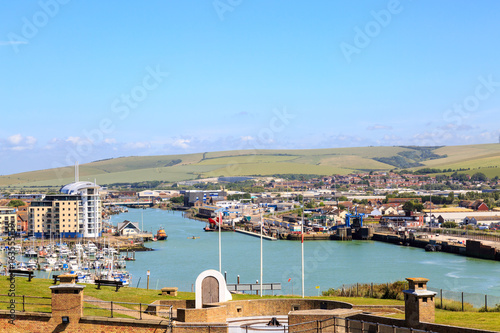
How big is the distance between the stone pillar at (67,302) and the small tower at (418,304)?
16.2ft

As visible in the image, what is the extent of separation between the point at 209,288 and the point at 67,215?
47.7 m

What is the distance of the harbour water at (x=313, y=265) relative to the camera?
30.0m

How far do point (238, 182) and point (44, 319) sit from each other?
167 metres

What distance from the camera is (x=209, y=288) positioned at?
1255 cm

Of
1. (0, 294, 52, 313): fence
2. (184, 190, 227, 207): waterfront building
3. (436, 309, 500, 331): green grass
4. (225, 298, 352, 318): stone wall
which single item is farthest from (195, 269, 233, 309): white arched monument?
(184, 190, 227, 207): waterfront building

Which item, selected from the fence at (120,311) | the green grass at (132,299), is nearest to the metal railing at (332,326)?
the fence at (120,311)

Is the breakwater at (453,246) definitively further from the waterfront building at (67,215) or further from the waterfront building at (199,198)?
the waterfront building at (199,198)

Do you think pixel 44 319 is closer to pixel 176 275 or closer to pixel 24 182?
pixel 176 275

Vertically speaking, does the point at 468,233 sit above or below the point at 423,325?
below

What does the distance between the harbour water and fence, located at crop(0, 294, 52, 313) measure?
42.0 feet

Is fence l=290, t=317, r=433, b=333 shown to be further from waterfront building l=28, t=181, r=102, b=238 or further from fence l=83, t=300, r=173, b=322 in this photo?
waterfront building l=28, t=181, r=102, b=238

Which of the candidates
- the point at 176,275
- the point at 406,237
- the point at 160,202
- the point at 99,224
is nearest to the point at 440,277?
the point at 176,275

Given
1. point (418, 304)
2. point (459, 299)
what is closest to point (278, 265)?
point (459, 299)

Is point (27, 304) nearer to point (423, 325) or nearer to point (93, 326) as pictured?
point (93, 326)
